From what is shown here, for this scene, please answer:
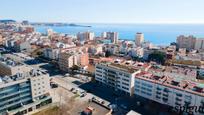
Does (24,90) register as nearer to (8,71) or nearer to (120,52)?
(8,71)

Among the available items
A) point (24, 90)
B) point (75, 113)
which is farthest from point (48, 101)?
point (75, 113)

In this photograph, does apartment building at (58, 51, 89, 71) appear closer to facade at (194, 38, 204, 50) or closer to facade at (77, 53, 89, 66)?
facade at (77, 53, 89, 66)

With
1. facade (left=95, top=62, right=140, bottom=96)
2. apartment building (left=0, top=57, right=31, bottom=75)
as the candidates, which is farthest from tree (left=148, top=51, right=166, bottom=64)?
apartment building (left=0, top=57, right=31, bottom=75)

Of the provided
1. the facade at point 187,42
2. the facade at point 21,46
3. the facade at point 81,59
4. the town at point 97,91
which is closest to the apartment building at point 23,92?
the town at point 97,91

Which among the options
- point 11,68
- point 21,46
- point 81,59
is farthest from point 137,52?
point 21,46

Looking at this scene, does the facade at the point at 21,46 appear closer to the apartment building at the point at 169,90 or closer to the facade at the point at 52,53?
the facade at the point at 52,53

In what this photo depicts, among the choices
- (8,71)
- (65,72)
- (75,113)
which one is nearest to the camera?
(75,113)
